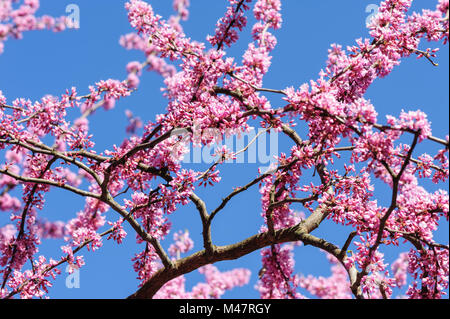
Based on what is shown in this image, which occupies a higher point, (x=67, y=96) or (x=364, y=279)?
(x=67, y=96)

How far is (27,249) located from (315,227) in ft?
15.3

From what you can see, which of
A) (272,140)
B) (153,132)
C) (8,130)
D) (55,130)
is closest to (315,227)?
(272,140)

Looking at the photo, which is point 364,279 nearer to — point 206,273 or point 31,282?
point 31,282

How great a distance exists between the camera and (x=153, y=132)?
6977 millimetres

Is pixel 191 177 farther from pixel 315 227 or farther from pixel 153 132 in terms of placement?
pixel 315 227

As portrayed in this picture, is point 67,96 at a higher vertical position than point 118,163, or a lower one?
higher

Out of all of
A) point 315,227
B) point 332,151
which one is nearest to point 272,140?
point 332,151

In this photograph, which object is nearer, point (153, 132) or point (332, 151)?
point (332, 151)

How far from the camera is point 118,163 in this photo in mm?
6535

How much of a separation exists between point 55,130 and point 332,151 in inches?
159
